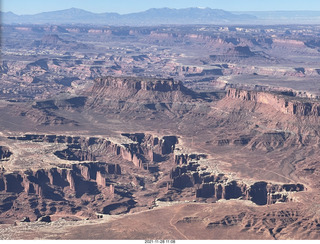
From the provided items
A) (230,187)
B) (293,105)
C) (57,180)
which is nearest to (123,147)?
(57,180)

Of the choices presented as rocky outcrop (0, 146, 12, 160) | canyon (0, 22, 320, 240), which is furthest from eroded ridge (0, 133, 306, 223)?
rocky outcrop (0, 146, 12, 160)

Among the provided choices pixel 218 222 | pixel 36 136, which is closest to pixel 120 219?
pixel 218 222

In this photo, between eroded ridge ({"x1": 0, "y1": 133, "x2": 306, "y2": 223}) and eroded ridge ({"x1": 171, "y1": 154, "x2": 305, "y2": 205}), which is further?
eroded ridge ({"x1": 171, "y1": 154, "x2": 305, "y2": 205})

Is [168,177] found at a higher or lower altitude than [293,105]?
lower

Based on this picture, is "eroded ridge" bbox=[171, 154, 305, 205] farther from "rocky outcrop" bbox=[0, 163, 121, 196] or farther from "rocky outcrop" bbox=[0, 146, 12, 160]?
"rocky outcrop" bbox=[0, 146, 12, 160]

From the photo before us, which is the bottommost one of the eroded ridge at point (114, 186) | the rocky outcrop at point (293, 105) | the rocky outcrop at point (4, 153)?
the eroded ridge at point (114, 186)

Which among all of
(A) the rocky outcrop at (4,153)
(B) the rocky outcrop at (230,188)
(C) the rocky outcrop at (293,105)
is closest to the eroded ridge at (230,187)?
(B) the rocky outcrop at (230,188)

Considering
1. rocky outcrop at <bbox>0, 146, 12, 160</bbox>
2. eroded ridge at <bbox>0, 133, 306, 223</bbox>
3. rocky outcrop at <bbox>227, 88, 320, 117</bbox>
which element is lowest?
eroded ridge at <bbox>0, 133, 306, 223</bbox>

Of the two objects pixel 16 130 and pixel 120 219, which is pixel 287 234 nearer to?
pixel 120 219

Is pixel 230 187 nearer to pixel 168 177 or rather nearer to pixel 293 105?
pixel 168 177

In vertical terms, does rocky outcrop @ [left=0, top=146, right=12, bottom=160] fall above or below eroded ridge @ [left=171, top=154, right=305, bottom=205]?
above

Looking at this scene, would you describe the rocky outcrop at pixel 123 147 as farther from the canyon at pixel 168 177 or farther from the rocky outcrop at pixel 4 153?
the rocky outcrop at pixel 4 153
